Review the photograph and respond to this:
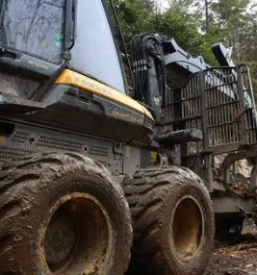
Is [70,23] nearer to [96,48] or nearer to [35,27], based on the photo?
[35,27]

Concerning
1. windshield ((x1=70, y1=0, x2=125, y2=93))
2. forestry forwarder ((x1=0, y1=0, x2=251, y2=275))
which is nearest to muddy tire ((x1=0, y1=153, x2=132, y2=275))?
forestry forwarder ((x1=0, y1=0, x2=251, y2=275))

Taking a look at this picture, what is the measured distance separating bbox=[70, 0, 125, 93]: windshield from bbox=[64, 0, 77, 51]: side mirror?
20cm

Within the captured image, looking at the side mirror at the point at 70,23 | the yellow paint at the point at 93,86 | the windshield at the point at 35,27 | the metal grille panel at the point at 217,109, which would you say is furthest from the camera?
the metal grille panel at the point at 217,109

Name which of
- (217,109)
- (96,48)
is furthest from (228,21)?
(96,48)

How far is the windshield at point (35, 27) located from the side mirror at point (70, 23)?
0.04 meters

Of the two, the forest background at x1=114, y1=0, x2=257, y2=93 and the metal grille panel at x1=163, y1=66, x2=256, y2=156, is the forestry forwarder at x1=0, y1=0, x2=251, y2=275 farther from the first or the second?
the forest background at x1=114, y1=0, x2=257, y2=93

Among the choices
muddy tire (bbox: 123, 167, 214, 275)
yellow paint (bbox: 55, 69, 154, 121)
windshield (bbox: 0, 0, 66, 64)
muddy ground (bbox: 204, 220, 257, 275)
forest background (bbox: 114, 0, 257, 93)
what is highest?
forest background (bbox: 114, 0, 257, 93)

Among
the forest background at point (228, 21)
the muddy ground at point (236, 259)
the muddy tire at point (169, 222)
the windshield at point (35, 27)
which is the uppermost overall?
the forest background at point (228, 21)

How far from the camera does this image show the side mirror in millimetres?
3943

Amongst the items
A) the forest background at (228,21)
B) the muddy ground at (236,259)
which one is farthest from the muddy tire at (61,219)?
the forest background at (228,21)

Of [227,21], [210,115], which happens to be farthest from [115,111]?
[227,21]

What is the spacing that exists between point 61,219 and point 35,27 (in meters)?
1.56

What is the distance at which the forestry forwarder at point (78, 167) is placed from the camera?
9.50 feet

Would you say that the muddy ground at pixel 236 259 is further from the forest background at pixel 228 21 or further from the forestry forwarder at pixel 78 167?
the forest background at pixel 228 21
